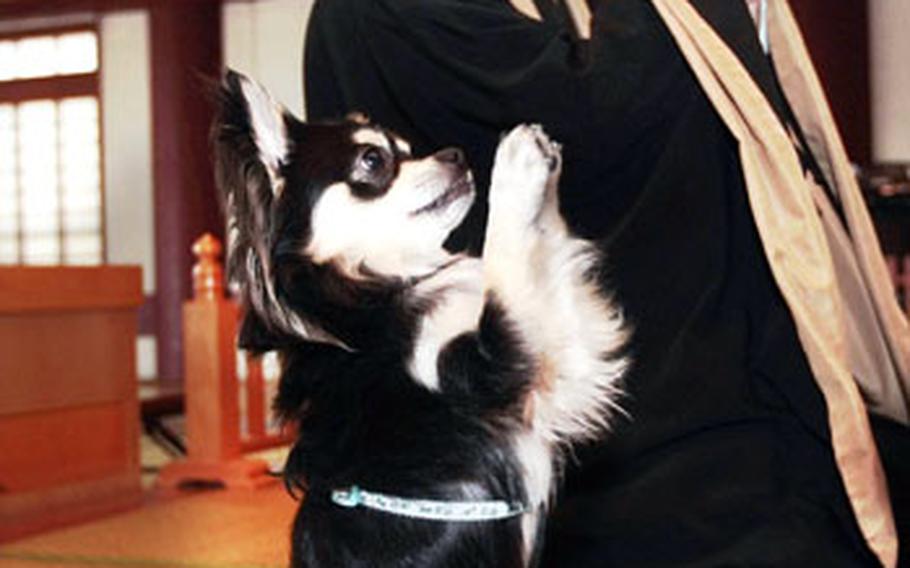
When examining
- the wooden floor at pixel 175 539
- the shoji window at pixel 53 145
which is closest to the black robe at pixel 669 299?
the wooden floor at pixel 175 539

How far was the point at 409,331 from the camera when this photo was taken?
1533 millimetres

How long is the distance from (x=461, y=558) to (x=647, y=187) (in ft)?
2.14

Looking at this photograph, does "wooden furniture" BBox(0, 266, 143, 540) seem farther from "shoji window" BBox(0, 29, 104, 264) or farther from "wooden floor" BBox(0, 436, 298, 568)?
"shoji window" BBox(0, 29, 104, 264)

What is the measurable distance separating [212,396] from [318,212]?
319cm

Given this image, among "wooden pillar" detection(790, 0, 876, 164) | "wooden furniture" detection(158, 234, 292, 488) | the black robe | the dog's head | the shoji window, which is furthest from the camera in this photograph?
the shoji window

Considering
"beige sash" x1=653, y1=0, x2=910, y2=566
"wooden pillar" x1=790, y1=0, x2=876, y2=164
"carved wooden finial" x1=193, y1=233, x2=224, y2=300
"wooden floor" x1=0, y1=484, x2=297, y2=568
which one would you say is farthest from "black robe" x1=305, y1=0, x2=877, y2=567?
"wooden pillar" x1=790, y1=0, x2=876, y2=164

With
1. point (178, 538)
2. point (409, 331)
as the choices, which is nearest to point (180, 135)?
point (178, 538)

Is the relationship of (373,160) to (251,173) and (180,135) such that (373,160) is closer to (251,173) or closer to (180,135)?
(251,173)

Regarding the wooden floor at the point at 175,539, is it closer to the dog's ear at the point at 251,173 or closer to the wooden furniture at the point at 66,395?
the wooden furniture at the point at 66,395

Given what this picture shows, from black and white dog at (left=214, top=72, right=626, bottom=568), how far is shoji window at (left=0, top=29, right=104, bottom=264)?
793 cm

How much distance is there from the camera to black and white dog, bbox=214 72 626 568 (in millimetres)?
1440

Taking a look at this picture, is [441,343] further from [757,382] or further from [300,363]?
[757,382]

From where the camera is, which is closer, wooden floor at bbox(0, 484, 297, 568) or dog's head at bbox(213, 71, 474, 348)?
dog's head at bbox(213, 71, 474, 348)

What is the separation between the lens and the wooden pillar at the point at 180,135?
Result: 855 centimetres
